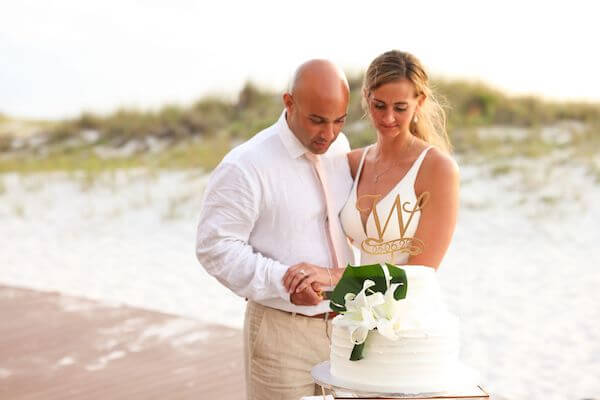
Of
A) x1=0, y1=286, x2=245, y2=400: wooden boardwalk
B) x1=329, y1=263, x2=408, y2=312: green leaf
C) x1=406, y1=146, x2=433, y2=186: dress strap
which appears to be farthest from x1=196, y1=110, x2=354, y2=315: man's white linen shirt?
x1=0, y1=286, x2=245, y2=400: wooden boardwalk

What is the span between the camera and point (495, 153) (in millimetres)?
12992

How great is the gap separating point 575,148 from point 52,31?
76.1ft

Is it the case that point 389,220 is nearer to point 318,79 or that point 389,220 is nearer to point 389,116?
point 389,116

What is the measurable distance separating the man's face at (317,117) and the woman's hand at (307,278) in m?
0.38

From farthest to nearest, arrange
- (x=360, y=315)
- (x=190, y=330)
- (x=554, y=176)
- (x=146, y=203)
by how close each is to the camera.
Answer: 1. (x=146, y=203)
2. (x=554, y=176)
3. (x=190, y=330)
4. (x=360, y=315)

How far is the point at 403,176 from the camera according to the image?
2.79 m

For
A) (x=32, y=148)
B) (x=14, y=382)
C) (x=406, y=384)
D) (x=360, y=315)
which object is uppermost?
(x=360, y=315)

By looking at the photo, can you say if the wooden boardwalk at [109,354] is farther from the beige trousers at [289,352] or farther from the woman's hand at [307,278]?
the woman's hand at [307,278]

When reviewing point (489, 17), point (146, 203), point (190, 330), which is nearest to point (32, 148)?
point (146, 203)

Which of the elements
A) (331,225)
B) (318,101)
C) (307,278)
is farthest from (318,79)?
(307,278)

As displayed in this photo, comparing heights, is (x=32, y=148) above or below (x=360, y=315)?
below

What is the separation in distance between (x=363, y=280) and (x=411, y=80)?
0.85m

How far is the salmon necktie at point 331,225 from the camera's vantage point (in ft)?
9.55

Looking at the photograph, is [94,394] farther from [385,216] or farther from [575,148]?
[575,148]
